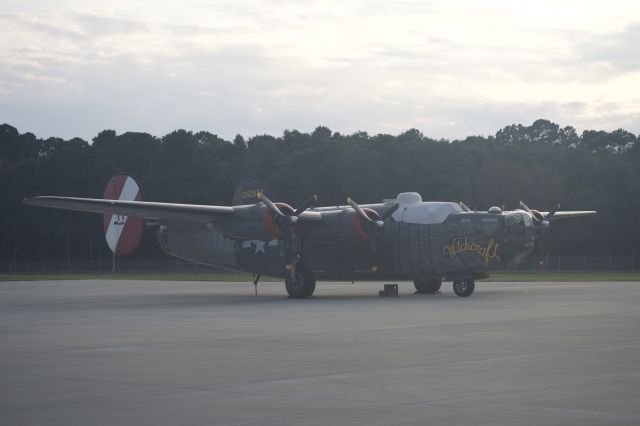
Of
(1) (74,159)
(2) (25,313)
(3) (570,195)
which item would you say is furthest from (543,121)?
(2) (25,313)

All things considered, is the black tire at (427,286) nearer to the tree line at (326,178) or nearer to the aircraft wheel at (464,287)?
the aircraft wheel at (464,287)

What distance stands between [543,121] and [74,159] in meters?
97.6

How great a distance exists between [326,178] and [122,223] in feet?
203

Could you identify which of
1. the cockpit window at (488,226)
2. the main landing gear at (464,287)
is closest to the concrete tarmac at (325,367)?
the cockpit window at (488,226)

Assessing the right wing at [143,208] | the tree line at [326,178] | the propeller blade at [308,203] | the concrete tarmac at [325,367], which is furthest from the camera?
the tree line at [326,178]

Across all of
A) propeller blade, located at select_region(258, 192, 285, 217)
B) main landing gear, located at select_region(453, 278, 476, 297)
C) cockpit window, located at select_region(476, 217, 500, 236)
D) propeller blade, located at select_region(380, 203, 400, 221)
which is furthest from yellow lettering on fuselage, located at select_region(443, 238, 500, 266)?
propeller blade, located at select_region(258, 192, 285, 217)

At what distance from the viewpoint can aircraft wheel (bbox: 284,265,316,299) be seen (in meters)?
36.5

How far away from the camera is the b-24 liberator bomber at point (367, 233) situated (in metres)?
35.8

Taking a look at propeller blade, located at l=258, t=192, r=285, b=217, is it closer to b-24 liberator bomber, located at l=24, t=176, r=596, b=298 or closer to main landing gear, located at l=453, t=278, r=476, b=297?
b-24 liberator bomber, located at l=24, t=176, r=596, b=298

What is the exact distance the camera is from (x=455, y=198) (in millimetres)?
102500

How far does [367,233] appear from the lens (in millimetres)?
36875

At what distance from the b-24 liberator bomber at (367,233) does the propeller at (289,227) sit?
37 millimetres

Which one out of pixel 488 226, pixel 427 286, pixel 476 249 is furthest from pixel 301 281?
pixel 488 226

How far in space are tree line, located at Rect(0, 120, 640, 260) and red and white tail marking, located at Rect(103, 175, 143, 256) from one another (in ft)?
177
